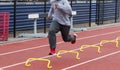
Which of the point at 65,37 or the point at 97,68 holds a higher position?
the point at 65,37

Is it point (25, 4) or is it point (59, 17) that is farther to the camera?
point (25, 4)

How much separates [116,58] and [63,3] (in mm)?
2361

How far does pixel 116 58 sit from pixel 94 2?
1471 cm

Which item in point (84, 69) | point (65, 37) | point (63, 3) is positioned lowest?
point (84, 69)

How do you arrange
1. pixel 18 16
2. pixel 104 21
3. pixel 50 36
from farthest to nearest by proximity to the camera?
pixel 104 21, pixel 18 16, pixel 50 36

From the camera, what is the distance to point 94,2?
25156mm

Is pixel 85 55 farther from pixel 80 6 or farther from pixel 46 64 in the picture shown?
A: pixel 80 6

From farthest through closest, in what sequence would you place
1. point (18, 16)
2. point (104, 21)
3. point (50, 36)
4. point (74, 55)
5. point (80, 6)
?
point (104, 21) < point (80, 6) < point (18, 16) < point (74, 55) < point (50, 36)

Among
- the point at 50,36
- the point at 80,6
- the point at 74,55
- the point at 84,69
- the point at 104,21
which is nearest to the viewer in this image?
the point at 84,69

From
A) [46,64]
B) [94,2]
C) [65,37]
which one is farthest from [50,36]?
[94,2]

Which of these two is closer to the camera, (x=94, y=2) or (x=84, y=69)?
(x=84, y=69)

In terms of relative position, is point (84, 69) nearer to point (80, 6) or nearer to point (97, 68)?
point (97, 68)

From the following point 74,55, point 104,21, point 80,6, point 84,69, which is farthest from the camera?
point 104,21

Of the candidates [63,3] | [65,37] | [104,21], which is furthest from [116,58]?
[104,21]
